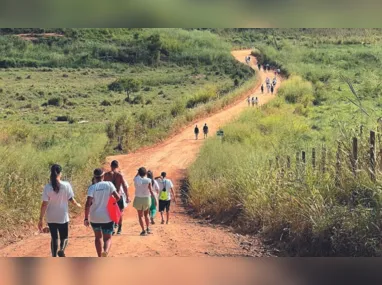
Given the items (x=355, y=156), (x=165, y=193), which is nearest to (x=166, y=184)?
(x=165, y=193)

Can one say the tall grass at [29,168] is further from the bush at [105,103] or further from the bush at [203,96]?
the bush at [203,96]

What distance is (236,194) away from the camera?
5.14m

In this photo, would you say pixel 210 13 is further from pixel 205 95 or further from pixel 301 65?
pixel 205 95

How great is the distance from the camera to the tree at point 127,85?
424 centimetres

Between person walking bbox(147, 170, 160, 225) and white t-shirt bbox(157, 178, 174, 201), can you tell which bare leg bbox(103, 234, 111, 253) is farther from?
white t-shirt bbox(157, 178, 174, 201)

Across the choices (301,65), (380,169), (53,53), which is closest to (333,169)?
(380,169)

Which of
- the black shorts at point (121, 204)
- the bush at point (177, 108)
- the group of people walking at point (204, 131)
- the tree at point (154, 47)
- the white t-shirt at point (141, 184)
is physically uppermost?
the tree at point (154, 47)

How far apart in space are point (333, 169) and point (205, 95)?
131cm

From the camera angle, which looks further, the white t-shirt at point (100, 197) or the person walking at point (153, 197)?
the person walking at point (153, 197)

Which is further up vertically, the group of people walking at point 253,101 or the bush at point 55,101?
the bush at point 55,101

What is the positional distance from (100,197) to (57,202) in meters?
0.26

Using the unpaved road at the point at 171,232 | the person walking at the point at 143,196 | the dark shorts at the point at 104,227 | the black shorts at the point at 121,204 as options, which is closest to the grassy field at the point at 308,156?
the unpaved road at the point at 171,232

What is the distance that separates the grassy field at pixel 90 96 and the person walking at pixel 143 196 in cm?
33

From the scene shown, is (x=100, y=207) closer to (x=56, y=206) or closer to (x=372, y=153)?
(x=56, y=206)
